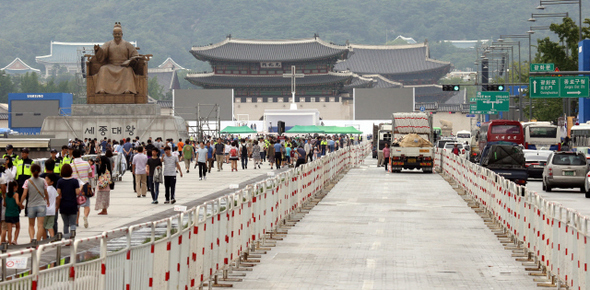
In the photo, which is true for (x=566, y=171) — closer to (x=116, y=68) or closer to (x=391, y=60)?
(x=116, y=68)

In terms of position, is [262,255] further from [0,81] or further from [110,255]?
[0,81]

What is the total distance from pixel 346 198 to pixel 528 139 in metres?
26.4

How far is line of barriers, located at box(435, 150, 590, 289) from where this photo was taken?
31.5ft

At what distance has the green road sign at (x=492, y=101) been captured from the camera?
2660 inches

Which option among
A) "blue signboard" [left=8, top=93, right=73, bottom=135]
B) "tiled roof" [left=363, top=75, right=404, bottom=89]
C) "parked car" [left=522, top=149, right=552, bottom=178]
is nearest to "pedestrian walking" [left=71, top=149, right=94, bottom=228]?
"parked car" [left=522, top=149, right=552, bottom=178]

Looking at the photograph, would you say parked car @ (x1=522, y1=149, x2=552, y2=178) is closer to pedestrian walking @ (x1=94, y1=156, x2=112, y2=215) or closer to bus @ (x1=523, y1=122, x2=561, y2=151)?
bus @ (x1=523, y1=122, x2=561, y2=151)

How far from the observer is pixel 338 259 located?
13.5 meters

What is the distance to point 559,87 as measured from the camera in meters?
46.2

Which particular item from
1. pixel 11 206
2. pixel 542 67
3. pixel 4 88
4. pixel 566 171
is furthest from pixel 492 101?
pixel 4 88

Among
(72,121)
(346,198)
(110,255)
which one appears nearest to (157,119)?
(72,121)

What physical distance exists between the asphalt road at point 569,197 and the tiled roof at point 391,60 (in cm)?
11133

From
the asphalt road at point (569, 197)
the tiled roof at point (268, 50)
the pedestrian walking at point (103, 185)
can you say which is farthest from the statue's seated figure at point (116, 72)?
the tiled roof at point (268, 50)

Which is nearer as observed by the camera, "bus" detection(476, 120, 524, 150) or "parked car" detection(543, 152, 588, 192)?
"parked car" detection(543, 152, 588, 192)

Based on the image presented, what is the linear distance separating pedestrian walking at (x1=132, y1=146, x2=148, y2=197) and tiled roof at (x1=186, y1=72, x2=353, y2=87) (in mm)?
85687
